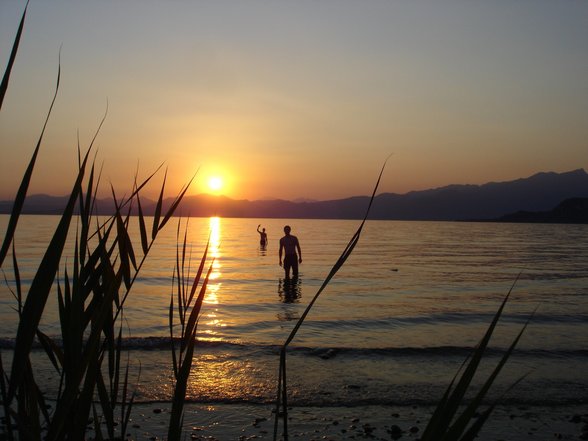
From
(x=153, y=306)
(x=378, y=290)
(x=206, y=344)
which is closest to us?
(x=206, y=344)

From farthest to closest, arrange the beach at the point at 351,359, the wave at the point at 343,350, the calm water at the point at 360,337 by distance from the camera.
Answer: the wave at the point at 343,350, the calm water at the point at 360,337, the beach at the point at 351,359

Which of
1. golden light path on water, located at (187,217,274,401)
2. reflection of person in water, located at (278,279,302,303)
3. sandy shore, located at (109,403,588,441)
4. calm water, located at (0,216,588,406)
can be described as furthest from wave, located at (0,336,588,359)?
reflection of person in water, located at (278,279,302,303)

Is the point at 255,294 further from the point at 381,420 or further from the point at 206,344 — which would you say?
the point at 381,420

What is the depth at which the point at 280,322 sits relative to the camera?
14070 millimetres

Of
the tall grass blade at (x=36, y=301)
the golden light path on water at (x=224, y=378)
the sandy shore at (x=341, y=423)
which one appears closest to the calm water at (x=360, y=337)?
the golden light path on water at (x=224, y=378)

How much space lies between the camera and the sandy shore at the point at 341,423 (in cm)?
634

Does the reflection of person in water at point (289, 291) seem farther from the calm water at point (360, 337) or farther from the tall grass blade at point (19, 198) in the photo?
→ the tall grass blade at point (19, 198)

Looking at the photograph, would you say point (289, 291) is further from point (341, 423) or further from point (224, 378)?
point (341, 423)

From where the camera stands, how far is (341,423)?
22.1 feet

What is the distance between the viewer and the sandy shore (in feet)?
20.8

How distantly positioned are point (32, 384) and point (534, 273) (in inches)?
1214

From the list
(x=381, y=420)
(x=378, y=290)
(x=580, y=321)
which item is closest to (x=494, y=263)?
(x=378, y=290)

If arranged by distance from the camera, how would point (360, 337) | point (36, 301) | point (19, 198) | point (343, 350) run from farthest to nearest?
point (360, 337) → point (343, 350) → point (19, 198) → point (36, 301)

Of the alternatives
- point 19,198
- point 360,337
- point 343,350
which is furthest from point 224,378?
point 19,198
